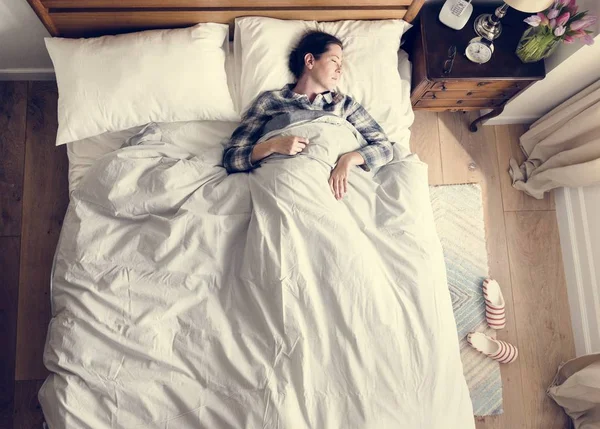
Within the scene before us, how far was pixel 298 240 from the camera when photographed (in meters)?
1.46

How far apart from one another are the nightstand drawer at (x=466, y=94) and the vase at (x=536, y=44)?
0.17 metres

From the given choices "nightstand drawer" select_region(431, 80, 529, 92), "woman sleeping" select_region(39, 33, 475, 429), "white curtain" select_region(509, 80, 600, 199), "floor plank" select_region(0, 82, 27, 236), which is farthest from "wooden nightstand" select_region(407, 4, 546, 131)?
"floor plank" select_region(0, 82, 27, 236)

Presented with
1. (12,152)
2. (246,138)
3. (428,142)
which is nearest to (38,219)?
(12,152)

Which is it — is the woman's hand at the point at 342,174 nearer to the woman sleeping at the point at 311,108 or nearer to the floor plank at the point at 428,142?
the woman sleeping at the point at 311,108

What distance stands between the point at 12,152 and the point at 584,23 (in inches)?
84.6

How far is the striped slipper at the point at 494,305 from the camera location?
201 centimetres

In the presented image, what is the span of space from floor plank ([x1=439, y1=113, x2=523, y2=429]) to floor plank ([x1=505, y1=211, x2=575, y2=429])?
4 cm

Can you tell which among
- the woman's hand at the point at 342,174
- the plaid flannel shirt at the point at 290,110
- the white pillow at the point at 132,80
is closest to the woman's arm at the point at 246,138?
the plaid flannel shirt at the point at 290,110

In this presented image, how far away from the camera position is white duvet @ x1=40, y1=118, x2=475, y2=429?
53.7 inches

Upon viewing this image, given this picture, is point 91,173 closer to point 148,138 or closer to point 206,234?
point 148,138

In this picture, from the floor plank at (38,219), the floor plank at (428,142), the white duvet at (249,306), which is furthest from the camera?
the floor plank at (428,142)

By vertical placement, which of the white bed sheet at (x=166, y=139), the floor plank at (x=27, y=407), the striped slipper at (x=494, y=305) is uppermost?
the white bed sheet at (x=166, y=139)

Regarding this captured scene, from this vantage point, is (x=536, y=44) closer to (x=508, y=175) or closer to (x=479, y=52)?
(x=479, y=52)

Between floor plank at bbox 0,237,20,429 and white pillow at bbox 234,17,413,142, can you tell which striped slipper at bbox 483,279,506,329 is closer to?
white pillow at bbox 234,17,413,142
